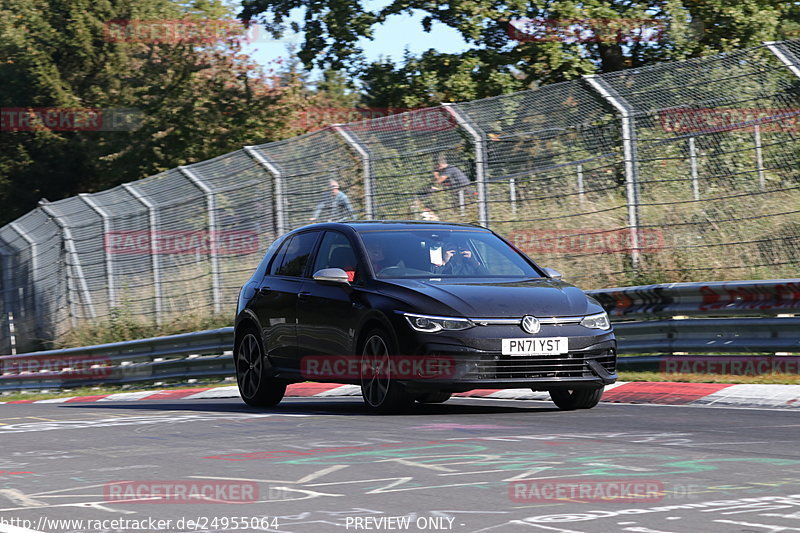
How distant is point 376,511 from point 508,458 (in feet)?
5.59

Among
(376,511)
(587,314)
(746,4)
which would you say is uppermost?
(746,4)

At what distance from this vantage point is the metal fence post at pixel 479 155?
1579 centimetres

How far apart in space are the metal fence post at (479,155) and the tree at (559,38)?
9019mm

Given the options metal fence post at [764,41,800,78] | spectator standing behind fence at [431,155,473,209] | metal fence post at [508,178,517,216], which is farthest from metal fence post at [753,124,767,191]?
spectator standing behind fence at [431,155,473,209]

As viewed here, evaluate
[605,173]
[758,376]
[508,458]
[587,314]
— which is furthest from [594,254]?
[508,458]

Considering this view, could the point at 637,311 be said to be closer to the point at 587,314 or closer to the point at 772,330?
the point at 772,330

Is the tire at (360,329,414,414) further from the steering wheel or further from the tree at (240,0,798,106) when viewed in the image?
the tree at (240,0,798,106)

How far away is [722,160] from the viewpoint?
1426cm

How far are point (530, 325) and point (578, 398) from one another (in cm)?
105

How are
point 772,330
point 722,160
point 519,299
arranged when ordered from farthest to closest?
point 722,160 → point 772,330 → point 519,299

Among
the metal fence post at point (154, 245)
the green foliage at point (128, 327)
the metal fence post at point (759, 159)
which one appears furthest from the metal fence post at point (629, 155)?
the metal fence post at point (154, 245)

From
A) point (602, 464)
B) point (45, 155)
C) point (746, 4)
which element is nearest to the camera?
point (602, 464)

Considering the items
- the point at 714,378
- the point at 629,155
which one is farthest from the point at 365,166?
the point at 714,378

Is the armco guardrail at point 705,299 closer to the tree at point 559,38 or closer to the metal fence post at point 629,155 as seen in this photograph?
the metal fence post at point 629,155
